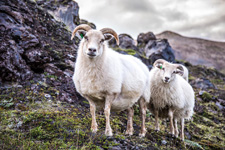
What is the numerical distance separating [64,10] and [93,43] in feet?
33.5

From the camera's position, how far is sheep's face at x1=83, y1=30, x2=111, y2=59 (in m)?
4.95

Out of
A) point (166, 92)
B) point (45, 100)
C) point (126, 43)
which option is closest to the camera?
point (45, 100)

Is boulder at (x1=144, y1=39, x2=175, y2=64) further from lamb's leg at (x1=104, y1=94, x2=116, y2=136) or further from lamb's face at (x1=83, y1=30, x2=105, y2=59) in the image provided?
lamb's leg at (x1=104, y1=94, x2=116, y2=136)

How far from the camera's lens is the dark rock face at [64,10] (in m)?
13.5

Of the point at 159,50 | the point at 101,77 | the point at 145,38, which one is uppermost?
the point at 145,38

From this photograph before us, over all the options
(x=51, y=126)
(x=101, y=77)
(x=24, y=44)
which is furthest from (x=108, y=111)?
(x=24, y=44)

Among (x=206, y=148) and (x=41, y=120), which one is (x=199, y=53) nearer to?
(x=206, y=148)

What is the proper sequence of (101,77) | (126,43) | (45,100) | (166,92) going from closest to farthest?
(101,77)
(45,100)
(166,92)
(126,43)

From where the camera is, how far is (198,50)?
75188 millimetres

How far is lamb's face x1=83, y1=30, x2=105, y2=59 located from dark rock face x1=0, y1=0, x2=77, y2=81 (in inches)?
126

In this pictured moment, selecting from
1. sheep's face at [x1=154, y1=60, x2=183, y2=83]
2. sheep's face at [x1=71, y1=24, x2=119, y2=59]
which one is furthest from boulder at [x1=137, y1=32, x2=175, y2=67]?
sheep's face at [x1=71, y1=24, x2=119, y2=59]

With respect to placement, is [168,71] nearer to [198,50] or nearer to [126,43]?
[126,43]

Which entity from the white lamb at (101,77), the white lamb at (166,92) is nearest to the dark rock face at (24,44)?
the white lamb at (101,77)

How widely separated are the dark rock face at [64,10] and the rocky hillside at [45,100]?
2331 mm
